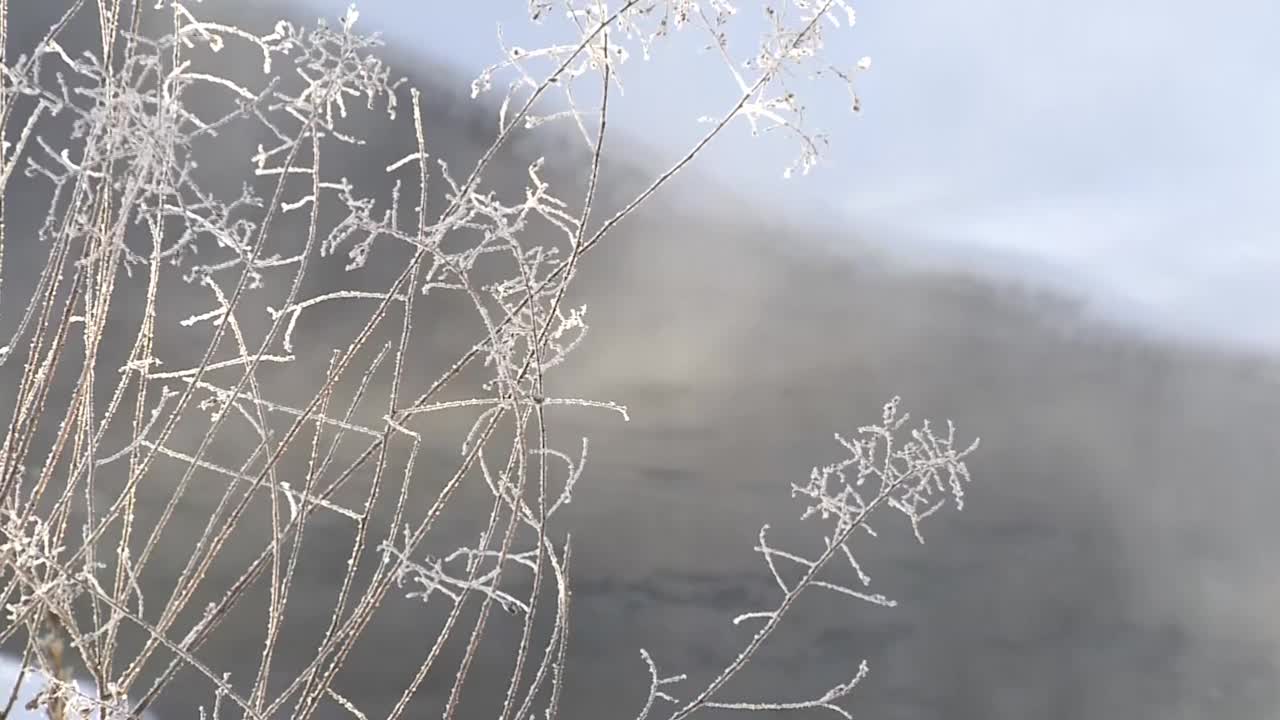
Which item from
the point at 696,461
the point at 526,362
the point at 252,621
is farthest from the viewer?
the point at 696,461

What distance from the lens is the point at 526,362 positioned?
0.42 m

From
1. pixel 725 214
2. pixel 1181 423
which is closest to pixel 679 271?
pixel 725 214

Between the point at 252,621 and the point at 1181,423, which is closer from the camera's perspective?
the point at 252,621

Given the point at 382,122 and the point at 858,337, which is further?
the point at 858,337

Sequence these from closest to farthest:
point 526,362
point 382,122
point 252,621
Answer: point 526,362 → point 382,122 → point 252,621

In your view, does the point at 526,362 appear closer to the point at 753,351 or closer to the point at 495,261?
the point at 495,261

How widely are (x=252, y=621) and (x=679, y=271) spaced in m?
0.88

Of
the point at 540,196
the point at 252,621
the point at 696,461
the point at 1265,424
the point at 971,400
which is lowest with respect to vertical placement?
the point at 252,621

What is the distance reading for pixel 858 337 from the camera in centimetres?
188

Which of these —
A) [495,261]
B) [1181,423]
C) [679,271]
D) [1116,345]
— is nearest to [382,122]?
[495,261]

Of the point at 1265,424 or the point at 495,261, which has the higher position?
the point at 1265,424

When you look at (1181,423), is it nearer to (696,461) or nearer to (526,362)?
(696,461)

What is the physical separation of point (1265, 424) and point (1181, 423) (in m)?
0.15

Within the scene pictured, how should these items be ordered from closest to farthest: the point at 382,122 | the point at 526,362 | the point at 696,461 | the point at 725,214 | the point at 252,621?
the point at 526,362 < the point at 382,122 < the point at 252,621 < the point at 725,214 < the point at 696,461
